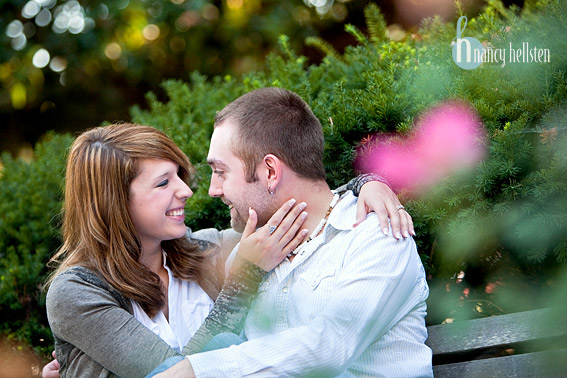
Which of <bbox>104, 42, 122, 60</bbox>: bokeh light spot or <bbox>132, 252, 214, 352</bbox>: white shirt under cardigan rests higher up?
<bbox>104, 42, 122, 60</bbox>: bokeh light spot

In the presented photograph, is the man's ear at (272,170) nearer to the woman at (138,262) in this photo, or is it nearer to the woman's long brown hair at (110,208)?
the woman at (138,262)

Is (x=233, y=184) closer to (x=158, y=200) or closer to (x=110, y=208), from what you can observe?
(x=158, y=200)

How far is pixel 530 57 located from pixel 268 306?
4.86 ft

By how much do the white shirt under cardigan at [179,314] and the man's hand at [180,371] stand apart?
19.7 inches

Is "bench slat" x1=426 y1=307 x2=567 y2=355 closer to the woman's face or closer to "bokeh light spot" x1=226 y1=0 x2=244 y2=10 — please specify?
the woman's face

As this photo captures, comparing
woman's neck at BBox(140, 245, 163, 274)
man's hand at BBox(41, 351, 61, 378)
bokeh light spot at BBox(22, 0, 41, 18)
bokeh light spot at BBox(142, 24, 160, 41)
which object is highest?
bokeh light spot at BBox(22, 0, 41, 18)

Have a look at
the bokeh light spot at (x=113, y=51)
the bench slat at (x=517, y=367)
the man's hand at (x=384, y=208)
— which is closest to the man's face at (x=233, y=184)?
the man's hand at (x=384, y=208)

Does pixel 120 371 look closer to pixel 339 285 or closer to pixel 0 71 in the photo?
pixel 339 285

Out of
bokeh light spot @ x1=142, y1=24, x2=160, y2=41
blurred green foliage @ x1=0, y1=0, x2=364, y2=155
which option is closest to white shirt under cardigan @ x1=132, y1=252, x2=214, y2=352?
blurred green foliage @ x1=0, y1=0, x2=364, y2=155

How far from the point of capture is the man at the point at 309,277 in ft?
6.78

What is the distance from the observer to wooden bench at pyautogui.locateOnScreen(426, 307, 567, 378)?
2.33 metres

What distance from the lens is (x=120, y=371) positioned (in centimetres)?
238

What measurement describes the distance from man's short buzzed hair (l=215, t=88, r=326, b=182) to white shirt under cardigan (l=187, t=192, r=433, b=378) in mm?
230

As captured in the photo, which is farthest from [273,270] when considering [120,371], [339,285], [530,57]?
[530,57]
